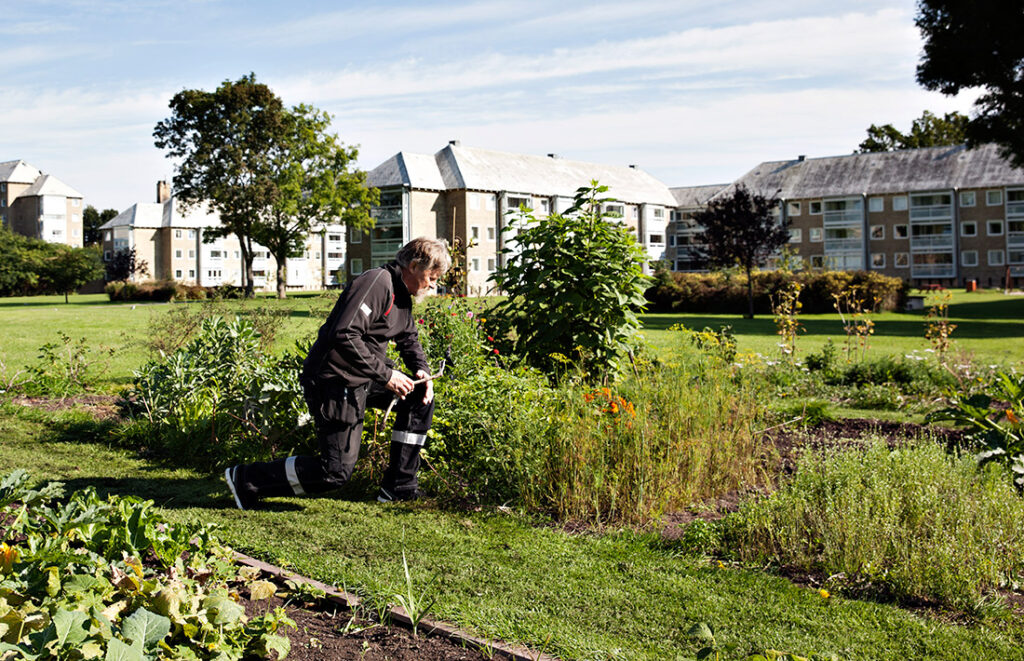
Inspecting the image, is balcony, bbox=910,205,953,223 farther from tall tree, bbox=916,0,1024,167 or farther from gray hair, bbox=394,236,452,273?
gray hair, bbox=394,236,452,273

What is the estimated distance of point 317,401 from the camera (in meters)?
4.82

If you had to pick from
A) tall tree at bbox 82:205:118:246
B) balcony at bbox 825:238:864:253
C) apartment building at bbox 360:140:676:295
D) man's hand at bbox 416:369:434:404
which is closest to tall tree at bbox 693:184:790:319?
apartment building at bbox 360:140:676:295

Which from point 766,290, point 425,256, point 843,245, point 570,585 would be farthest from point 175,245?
point 570,585

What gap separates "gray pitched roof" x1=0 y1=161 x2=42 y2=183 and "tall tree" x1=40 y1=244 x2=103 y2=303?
51.3 m

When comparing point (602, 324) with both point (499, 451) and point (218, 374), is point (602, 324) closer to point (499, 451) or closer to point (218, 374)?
point (499, 451)

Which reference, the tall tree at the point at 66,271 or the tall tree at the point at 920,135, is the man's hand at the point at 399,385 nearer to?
the tall tree at the point at 66,271

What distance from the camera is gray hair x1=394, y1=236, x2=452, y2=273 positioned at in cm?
498

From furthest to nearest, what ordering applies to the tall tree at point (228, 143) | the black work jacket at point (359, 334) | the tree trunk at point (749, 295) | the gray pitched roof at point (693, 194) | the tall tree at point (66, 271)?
the gray pitched roof at point (693, 194)
the tall tree at point (66, 271)
the tall tree at point (228, 143)
the tree trunk at point (749, 295)
the black work jacket at point (359, 334)

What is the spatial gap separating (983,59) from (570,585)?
1113 inches

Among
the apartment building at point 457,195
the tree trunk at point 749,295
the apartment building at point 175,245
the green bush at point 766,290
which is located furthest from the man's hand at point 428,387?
the apartment building at point 175,245

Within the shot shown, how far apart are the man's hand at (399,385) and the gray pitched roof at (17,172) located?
11711cm

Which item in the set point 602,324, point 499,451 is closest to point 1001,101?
point 602,324

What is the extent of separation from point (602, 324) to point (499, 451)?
2.47 meters

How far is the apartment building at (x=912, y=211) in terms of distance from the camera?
65.7 metres
